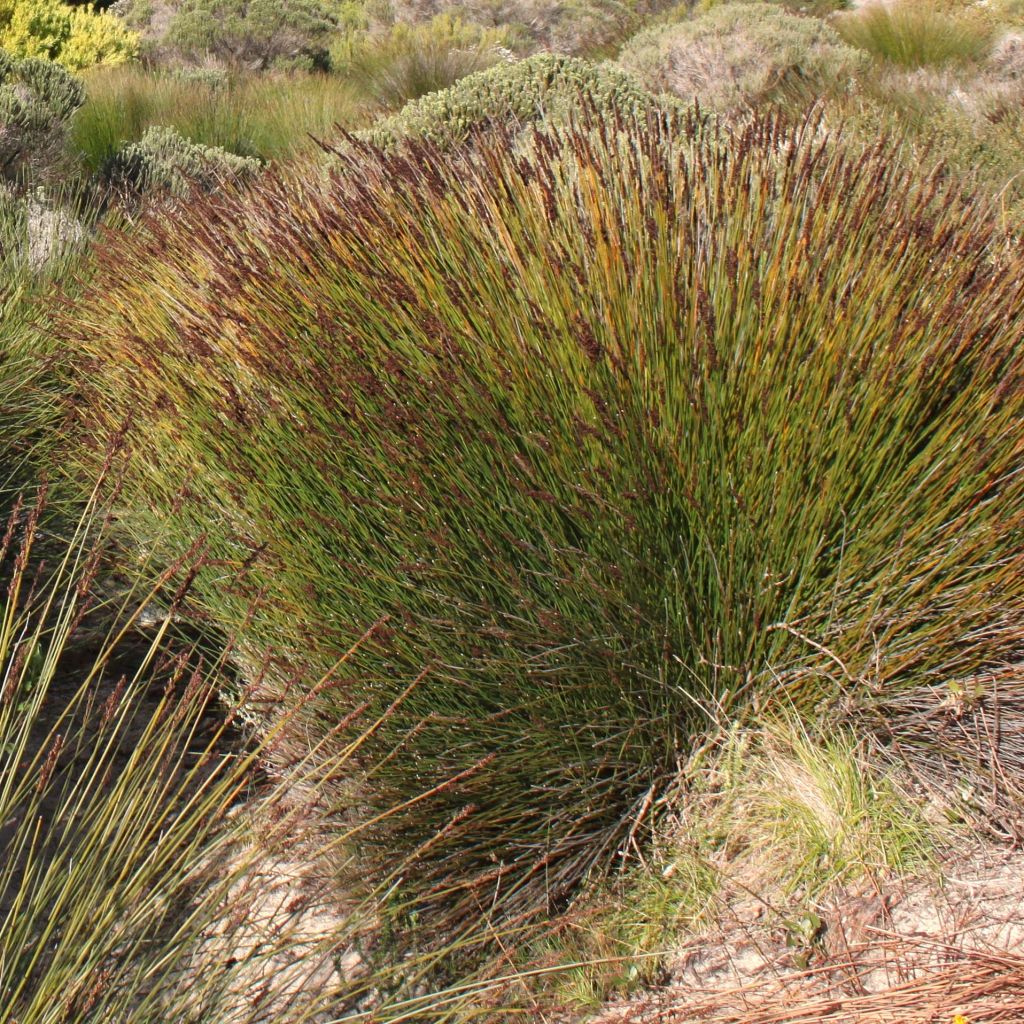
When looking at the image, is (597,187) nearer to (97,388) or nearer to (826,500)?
(826,500)

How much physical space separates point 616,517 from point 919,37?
31.6 ft

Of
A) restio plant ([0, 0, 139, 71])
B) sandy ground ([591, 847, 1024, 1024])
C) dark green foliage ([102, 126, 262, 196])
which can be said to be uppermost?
restio plant ([0, 0, 139, 71])

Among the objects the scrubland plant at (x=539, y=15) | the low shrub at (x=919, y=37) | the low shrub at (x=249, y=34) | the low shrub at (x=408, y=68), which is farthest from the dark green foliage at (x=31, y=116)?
the scrubland plant at (x=539, y=15)

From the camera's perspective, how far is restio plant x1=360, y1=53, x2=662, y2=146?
597 cm

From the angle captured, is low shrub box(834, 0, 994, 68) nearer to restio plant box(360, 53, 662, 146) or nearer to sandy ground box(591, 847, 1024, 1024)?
restio plant box(360, 53, 662, 146)

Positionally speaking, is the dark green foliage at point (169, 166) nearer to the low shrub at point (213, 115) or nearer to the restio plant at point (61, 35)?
the low shrub at point (213, 115)

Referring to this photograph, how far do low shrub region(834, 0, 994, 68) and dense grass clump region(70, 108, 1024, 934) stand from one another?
8156mm

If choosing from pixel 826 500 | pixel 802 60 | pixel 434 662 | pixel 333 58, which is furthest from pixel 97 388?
pixel 333 58

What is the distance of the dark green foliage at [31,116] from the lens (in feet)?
19.9

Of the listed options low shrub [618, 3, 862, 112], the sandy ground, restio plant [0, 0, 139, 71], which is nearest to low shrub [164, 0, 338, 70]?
restio plant [0, 0, 139, 71]

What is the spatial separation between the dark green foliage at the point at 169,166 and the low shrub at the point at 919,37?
6.30 meters

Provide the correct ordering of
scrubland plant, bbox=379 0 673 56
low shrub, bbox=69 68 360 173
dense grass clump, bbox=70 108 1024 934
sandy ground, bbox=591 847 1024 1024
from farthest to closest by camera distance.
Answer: scrubland plant, bbox=379 0 673 56
low shrub, bbox=69 68 360 173
dense grass clump, bbox=70 108 1024 934
sandy ground, bbox=591 847 1024 1024

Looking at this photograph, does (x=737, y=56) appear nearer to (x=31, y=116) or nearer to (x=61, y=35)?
(x=31, y=116)

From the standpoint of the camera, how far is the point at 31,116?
6.13 metres
